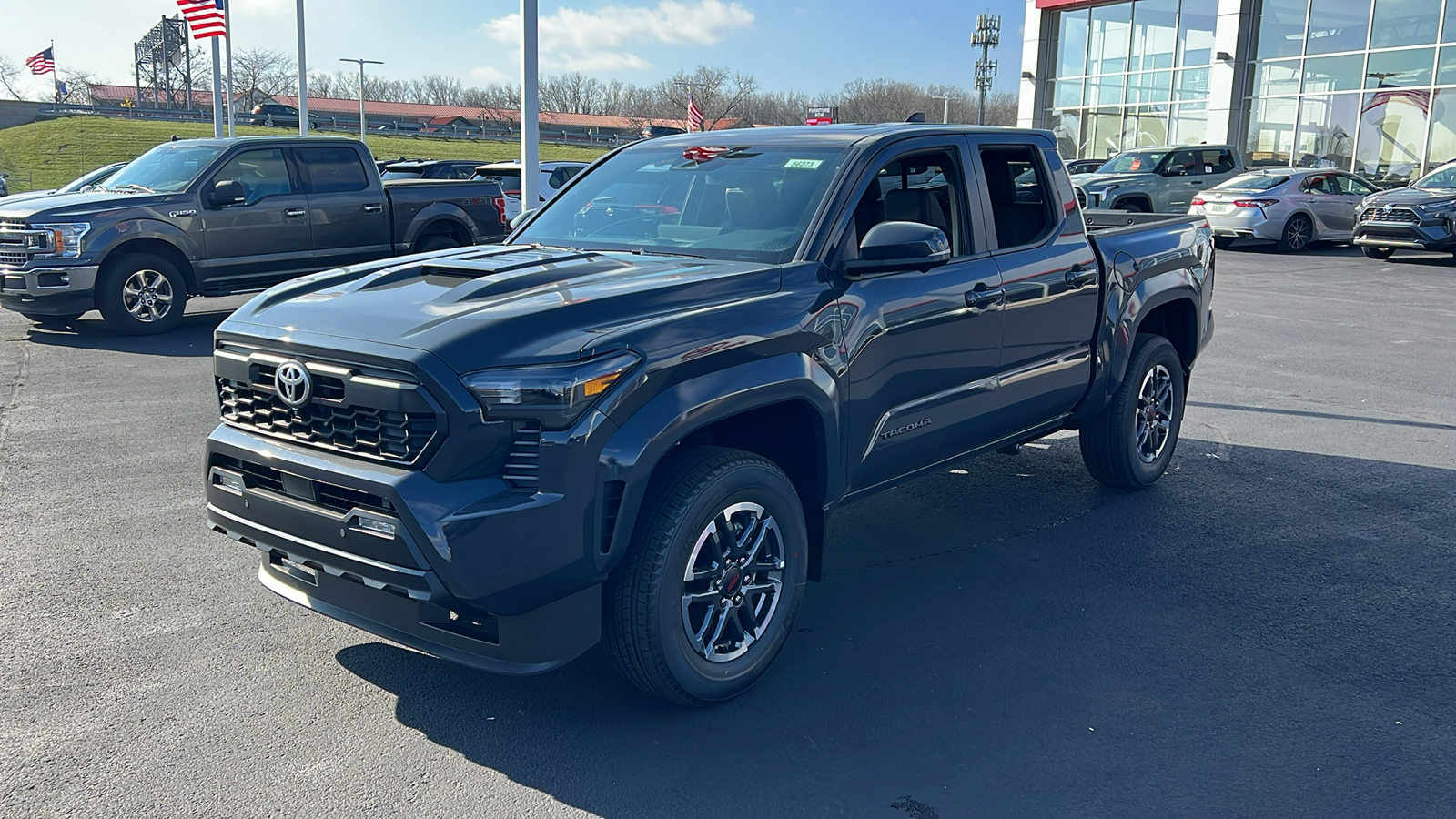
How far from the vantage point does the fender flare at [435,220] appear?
13.2 metres

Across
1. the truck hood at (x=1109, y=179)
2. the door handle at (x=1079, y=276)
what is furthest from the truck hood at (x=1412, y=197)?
the door handle at (x=1079, y=276)

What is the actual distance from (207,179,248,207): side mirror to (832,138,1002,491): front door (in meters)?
8.98

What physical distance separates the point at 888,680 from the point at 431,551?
5.71ft

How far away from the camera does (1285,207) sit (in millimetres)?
21109

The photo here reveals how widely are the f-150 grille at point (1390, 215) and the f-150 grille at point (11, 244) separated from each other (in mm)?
20279

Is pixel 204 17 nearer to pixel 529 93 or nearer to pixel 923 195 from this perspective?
pixel 529 93

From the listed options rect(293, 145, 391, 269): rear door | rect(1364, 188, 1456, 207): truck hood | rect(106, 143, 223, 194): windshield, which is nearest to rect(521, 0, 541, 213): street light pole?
rect(293, 145, 391, 269): rear door

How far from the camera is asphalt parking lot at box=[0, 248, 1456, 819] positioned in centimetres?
328

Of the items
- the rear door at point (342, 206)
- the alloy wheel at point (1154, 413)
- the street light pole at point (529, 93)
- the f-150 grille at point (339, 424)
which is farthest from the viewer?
the rear door at point (342, 206)

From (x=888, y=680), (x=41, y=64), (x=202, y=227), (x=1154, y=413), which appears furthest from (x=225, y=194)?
(x=41, y=64)

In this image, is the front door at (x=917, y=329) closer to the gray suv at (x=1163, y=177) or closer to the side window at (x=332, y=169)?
the side window at (x=332, y=169)

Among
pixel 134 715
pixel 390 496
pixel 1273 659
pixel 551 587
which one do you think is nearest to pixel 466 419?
pixel 390 496

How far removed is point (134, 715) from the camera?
367 centimetres

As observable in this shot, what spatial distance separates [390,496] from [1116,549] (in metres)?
3.58
